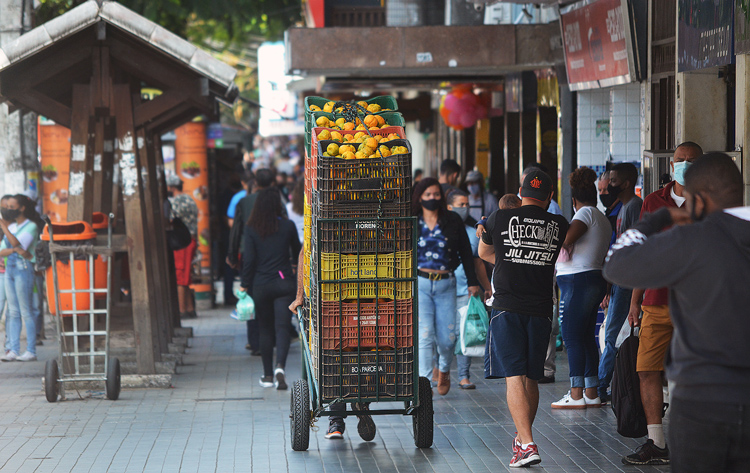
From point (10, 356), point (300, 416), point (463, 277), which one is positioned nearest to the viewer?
point (300, 416)

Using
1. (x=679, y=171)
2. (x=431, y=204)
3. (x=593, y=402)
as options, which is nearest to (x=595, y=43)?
(x=431, y=204)

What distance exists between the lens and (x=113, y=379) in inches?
347

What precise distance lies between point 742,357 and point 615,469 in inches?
118

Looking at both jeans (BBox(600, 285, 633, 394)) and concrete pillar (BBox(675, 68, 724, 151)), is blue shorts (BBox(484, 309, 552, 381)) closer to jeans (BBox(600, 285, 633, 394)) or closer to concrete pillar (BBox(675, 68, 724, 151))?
jeans (BBox(600, 285, 633, 394))

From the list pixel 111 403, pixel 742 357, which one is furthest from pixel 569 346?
pixel 742 357

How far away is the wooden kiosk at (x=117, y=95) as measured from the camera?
8.80 metres

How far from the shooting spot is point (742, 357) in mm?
3598

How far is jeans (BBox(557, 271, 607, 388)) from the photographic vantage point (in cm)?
796

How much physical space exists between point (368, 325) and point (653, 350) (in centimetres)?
180

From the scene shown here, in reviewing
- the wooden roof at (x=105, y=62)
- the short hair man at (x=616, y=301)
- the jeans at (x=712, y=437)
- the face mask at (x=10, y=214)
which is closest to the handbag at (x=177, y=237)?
the face mask at (x=10, y=214)

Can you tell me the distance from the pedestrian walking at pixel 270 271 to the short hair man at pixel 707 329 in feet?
19.8

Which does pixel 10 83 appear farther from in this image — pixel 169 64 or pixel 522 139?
pixel 522 139

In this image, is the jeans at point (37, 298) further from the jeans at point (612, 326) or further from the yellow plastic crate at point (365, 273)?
the jeans at point (612, 326)

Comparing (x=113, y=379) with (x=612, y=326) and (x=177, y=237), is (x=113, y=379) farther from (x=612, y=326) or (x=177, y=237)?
(x=612, y=326)
